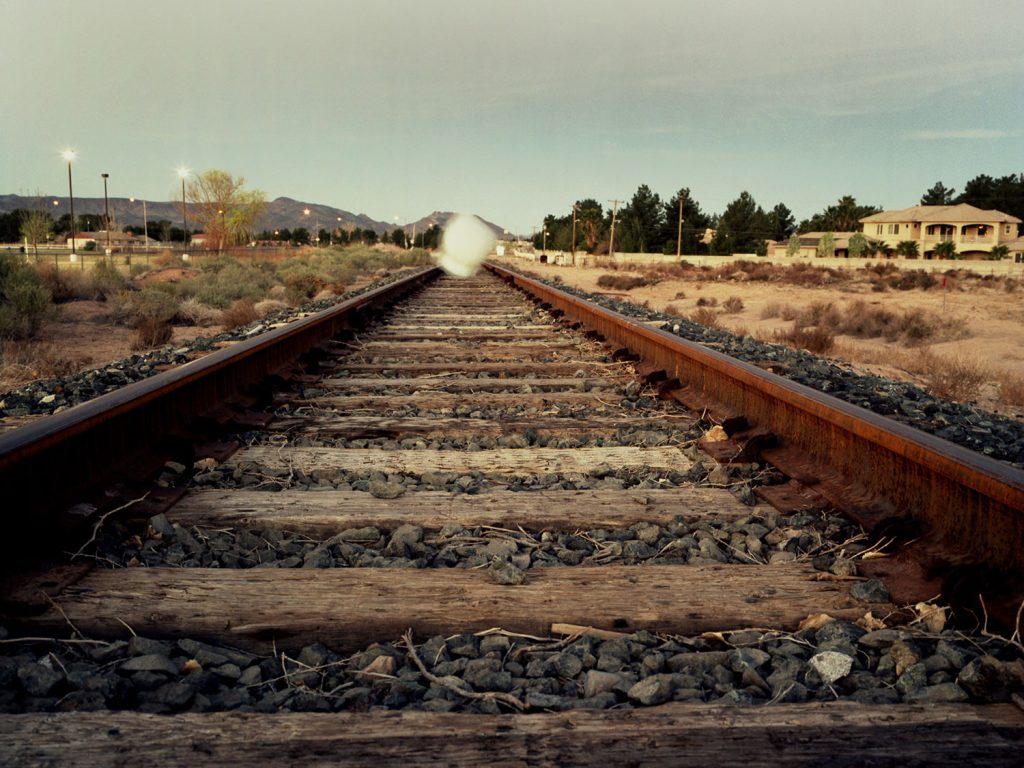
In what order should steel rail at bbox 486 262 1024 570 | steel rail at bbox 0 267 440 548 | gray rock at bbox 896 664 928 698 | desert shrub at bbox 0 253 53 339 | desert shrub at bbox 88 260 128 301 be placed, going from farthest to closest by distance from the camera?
1. desert shrub at bbox 88 260 128 301
2. desert shrub at bbox 0 253 53 339
3. steel rail at bbox 0 267 440 548
4. steel rail at bbox 486 262 1024 570
5. gray rock at bbox 896 664 928 698

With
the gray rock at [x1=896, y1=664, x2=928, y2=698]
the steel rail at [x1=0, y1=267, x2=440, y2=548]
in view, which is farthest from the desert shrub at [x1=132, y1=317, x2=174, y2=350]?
the gray rock at [x1=896, y1=664, x2=928, y2=698]

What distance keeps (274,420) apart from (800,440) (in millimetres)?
2702

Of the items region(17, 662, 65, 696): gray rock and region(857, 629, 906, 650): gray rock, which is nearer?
region(17, 662, 65, 696): gray rock

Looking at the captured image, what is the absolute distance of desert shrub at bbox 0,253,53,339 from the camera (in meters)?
12.1

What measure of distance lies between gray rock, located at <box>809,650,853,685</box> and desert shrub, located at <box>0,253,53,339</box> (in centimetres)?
1226

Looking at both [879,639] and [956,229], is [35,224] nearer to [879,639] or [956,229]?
[879,639]

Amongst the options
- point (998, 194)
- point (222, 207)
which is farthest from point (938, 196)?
point (222, 207)

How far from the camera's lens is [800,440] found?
387 centimetres

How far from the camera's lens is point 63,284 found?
19594 mm

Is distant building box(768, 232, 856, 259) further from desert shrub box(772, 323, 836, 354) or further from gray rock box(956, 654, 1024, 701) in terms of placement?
gray rock box(956, 654, 1024, 701)

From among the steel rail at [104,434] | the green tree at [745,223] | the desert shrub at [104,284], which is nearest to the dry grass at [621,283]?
the desert shrub at [104,284]

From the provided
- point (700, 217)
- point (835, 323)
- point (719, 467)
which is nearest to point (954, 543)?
point (719, 467)

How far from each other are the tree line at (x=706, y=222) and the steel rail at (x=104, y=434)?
317 ft

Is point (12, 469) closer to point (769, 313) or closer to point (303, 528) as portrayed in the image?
point (303, 528)
